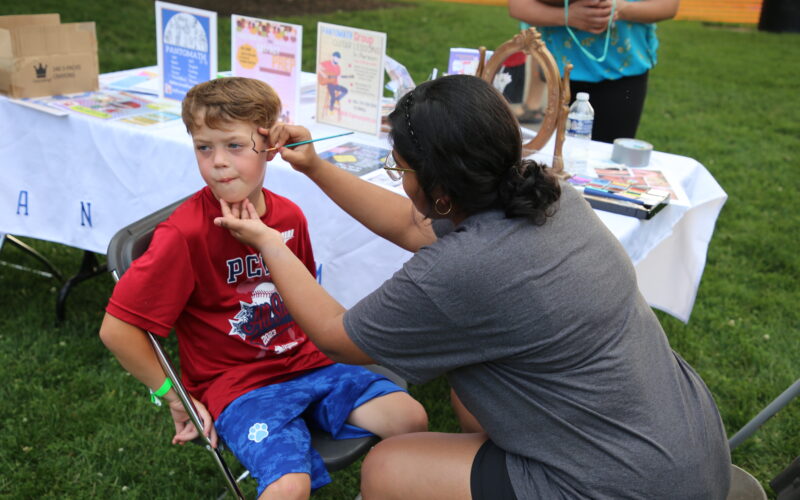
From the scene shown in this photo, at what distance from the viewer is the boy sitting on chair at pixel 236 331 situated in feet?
5.47

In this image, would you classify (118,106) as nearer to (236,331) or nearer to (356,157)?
(356,157)

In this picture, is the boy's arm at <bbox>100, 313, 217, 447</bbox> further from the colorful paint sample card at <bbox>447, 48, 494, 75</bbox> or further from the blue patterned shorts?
the colorful paint sample card at <bbox>447, 48, 494, 75</bbox>

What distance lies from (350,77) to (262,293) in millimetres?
1169

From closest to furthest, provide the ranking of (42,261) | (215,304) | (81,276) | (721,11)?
(215,304) < (81,276) < (42,261) < (721,11)

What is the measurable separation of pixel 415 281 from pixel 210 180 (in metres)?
0.67

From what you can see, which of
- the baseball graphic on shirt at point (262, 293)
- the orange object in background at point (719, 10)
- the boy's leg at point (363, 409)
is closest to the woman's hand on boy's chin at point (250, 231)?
the baseball graphic on shirt at point (262, 293)

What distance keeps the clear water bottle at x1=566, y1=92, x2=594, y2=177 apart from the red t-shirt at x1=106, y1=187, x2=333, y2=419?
98cm

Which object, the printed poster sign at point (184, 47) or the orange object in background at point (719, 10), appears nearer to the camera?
the printed poster sign at point (184, 47)

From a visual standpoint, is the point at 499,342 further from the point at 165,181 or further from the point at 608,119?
the point at 608,119

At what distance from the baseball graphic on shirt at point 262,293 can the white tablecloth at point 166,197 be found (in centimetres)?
50

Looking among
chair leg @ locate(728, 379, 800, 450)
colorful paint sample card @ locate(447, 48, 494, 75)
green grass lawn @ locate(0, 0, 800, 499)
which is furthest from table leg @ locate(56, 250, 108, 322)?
chair leg @ locate(728, 379, 800, 450)

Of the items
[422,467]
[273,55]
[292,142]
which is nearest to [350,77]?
[273,55]

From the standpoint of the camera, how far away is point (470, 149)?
1.37 meters

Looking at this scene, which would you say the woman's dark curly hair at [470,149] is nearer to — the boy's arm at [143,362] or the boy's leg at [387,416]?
the boy's leg at [387,416]
